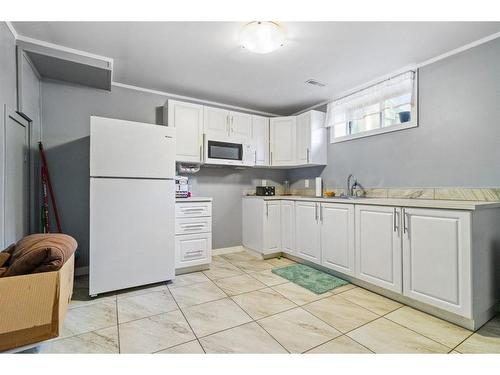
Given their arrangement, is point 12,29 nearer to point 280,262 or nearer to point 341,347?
point 341,347

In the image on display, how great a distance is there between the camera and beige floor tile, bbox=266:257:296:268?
123 inches

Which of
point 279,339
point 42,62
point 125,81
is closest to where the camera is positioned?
point 279,339

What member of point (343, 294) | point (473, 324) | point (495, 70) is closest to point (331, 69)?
point (495, 70)

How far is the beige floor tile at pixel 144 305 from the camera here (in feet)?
6.22

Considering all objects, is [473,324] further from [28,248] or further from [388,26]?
[28,248]

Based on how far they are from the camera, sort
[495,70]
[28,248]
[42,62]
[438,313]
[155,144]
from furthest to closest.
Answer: [155,144]
[42,62]
[495,70]
[438,313]
[28,248]

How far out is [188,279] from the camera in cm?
266

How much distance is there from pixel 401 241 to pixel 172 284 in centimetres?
228

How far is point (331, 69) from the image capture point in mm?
2600

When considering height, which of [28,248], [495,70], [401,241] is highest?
[495,70]

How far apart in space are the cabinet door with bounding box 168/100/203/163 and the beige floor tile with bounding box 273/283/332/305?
1.91m

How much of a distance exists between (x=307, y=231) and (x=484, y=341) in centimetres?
175

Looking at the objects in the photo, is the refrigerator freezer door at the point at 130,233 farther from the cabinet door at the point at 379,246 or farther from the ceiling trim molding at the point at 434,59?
the ceiling trim molding at the point at 434,59

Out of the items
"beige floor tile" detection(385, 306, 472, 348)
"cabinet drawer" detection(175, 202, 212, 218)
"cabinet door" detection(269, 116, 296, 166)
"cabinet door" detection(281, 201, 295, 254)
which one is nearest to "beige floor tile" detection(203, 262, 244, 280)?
"cabinet drawer" detection(175, 202, 212, 218)
